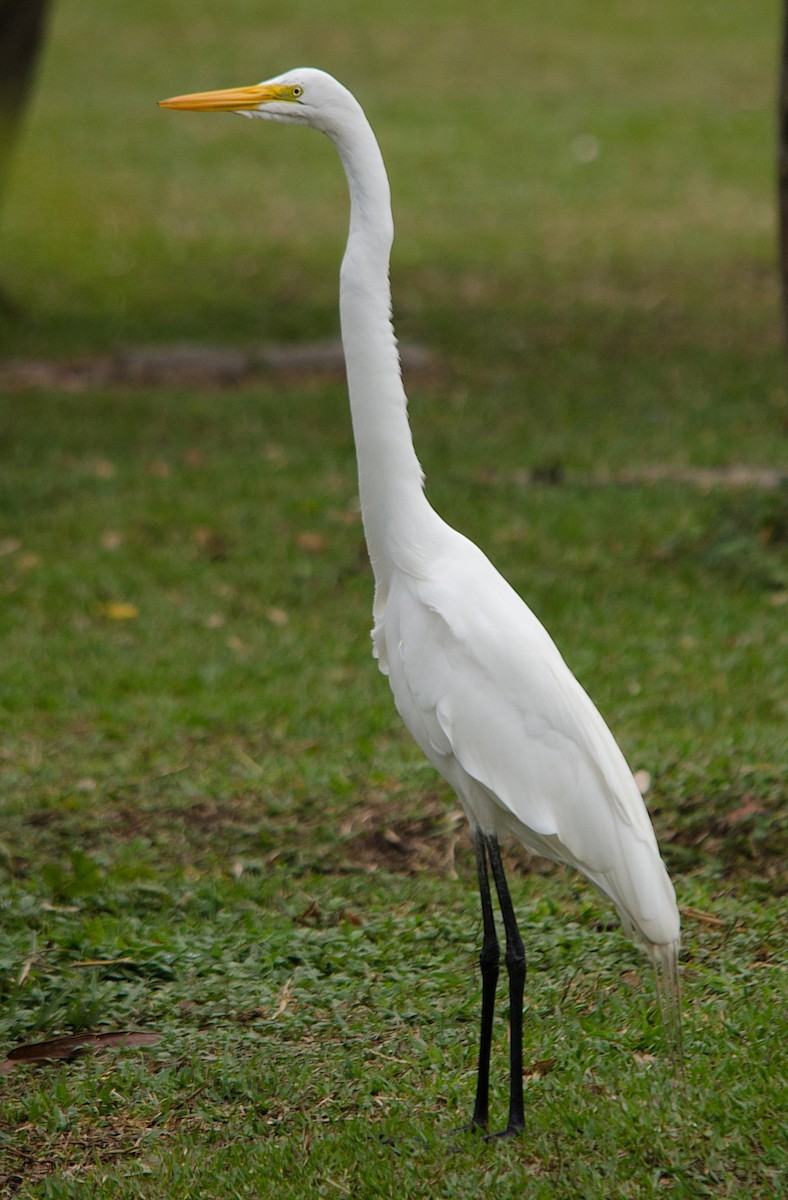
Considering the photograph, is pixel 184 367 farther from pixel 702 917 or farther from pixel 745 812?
pixel 702 917

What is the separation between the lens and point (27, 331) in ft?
36.4

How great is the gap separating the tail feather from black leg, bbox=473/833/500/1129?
0.31m

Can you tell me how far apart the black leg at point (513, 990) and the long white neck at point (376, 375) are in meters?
0.61

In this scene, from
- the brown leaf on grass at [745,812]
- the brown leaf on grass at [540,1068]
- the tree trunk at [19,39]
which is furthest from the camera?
the tree trunk at [19,39]

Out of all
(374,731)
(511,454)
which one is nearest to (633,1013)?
(374,731)

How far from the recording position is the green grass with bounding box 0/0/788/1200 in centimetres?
302

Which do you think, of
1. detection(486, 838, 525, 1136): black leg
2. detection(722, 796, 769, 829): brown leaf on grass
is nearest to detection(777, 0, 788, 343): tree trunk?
detection(722, 796, 769, 829): brown leaf on grass

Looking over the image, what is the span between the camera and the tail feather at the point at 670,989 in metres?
2.82

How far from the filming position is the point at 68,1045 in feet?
11.1

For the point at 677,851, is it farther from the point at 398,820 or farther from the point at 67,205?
the point at 67,205

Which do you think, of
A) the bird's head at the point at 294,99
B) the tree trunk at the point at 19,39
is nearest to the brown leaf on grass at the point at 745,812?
the bird's head at the point at 294,99

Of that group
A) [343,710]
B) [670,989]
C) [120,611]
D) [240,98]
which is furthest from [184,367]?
[670,989]

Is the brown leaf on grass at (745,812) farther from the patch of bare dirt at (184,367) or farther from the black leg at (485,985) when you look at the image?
the patch of bare dirt at (184,367)

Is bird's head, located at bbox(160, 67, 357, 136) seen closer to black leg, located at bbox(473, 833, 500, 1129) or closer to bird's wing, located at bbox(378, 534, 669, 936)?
bird's wing, located at bbox(378, 534, 669, 936)
